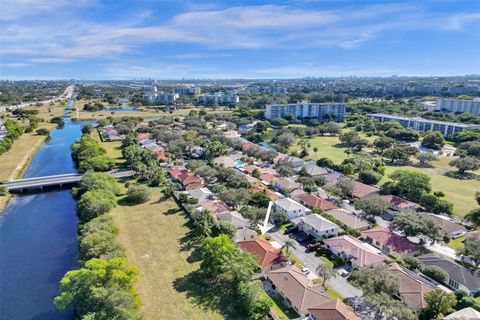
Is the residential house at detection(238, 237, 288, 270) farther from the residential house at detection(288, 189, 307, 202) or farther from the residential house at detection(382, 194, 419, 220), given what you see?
the residential house at detection(382, 194, 419, 220)

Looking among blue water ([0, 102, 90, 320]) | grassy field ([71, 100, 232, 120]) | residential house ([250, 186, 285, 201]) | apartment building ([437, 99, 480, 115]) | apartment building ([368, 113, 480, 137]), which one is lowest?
blue water ([0, 102, 90, 320])

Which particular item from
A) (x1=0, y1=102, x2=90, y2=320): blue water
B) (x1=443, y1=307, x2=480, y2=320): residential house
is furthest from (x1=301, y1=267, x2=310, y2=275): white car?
(x1=0, y1=102, x2=90, y2=320): blue water

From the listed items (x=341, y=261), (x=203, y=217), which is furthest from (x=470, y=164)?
(x=203, y=217)

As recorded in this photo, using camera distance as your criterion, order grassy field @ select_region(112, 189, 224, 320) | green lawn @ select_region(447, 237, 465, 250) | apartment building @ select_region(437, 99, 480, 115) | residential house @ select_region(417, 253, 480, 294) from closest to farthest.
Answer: grassy field @ select_region(112, 189, 224, 320) < residential house @ select_region(417, 253, 480, 294) < green lawn @ select_region(447, 237, 465, 250) < apartment building @ select_region(437, 99, 480, 115)

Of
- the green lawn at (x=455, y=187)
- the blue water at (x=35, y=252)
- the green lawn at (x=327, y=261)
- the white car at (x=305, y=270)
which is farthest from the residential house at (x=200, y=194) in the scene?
the green lawn at (x=455, y=187)

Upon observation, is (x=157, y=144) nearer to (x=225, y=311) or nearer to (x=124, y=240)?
(x=124, y=240)

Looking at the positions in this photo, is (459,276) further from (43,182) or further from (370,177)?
(43,182)
